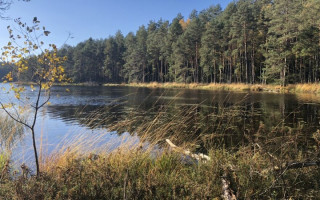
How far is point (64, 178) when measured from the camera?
293cm

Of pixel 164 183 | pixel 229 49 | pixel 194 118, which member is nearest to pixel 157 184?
pixel 164 183

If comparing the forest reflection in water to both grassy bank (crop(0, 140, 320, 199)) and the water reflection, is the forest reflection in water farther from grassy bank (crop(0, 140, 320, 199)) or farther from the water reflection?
grassy bank (crop(0, 140, 320, 199))

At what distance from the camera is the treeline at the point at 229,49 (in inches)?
1293

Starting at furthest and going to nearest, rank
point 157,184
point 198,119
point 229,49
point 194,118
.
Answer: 1. point 229,49
2. point 198,119
3. point 194,118
4. point 157,184

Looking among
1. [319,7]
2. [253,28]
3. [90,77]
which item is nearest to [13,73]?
[319,7]

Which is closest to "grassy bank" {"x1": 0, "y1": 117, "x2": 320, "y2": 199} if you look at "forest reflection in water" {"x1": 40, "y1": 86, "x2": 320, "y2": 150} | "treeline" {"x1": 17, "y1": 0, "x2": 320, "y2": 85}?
"forest reflection in water" {"x1": 40, "y1": 86, "x2": 320, "y2": 150}

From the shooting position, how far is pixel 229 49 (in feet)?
144

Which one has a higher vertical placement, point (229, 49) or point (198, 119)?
point (229, 49)

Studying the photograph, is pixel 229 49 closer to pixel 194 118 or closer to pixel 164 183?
pixel 194 118

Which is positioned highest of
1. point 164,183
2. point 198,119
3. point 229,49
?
point 229,49

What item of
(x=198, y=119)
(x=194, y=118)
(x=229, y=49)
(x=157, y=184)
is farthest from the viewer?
(x=229, y=49)

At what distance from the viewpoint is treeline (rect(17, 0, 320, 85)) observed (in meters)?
32.8

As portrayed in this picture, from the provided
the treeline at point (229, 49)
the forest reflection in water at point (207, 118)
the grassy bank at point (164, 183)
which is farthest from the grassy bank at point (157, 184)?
the treeline at point (229, 49)

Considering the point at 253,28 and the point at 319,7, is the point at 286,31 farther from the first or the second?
the point at 253,28
